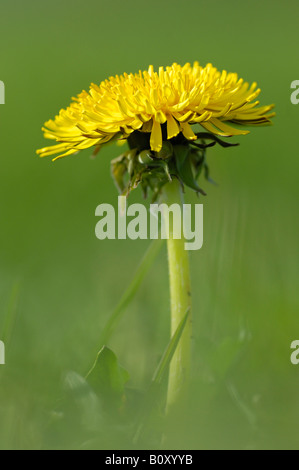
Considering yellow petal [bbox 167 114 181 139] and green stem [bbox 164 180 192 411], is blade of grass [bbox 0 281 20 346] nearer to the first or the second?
green stem [bbox 164 180 192 411]

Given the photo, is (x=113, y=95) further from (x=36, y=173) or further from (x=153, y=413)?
(x=36, y=173)

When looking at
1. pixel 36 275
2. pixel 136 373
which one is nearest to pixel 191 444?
pixel 136 373

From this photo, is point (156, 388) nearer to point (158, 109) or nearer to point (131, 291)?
point (131, 291)

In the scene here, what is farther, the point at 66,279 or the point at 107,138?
the point at 66,279

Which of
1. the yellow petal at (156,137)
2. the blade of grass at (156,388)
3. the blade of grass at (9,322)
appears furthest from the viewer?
the blade of grass at (9,322)

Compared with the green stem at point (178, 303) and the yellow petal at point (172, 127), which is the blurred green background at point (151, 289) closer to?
the green stem at point (178, 303)

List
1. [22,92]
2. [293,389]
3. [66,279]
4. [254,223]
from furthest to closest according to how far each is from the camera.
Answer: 1. [22,92]
2. [66,279]
3. [254,223]
4. [293,389]

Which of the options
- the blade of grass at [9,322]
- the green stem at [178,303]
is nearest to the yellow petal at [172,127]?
the green stem at [178,303]

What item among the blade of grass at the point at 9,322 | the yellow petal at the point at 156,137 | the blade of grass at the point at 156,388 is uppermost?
the yellow petal at the point at 156,137

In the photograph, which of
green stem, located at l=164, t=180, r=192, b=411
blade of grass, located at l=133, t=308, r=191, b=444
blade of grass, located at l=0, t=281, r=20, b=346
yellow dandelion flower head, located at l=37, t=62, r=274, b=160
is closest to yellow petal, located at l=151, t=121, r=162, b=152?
yellow dandelion flower head, located at l=37, t=62, r=274, b=160
